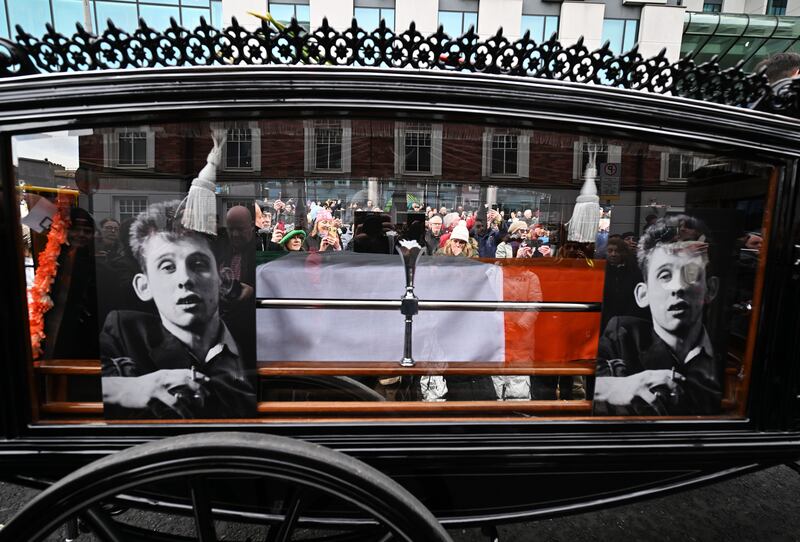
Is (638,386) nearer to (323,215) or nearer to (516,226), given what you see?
(516,226)

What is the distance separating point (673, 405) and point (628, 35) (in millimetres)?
18555

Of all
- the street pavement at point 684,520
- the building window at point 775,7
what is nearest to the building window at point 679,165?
the street pavement at point 684,520

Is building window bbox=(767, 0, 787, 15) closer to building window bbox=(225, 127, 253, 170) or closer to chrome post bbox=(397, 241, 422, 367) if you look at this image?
chrome post bbox=(397, 241, 422, 367)

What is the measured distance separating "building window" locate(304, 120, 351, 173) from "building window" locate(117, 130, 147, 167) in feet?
1.52

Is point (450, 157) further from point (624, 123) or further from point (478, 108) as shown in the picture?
point (624, 123)

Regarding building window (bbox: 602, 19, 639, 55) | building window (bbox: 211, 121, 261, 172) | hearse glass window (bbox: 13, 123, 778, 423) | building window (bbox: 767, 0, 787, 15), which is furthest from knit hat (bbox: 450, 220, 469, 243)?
building window (bbox: 767, 0, 787, 15)

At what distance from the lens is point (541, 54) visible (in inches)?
46.8

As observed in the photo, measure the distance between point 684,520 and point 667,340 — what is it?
4.51 feet

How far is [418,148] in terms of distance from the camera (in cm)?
152

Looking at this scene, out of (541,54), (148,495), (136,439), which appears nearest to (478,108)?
(541,54)

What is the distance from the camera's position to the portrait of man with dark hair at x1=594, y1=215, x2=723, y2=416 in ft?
4.17

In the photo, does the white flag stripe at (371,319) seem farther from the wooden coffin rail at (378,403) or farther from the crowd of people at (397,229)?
the crowd of people at (397,229)

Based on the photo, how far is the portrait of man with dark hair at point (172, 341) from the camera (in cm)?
120

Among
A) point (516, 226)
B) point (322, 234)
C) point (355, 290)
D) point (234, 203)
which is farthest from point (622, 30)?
point (234, 203)
